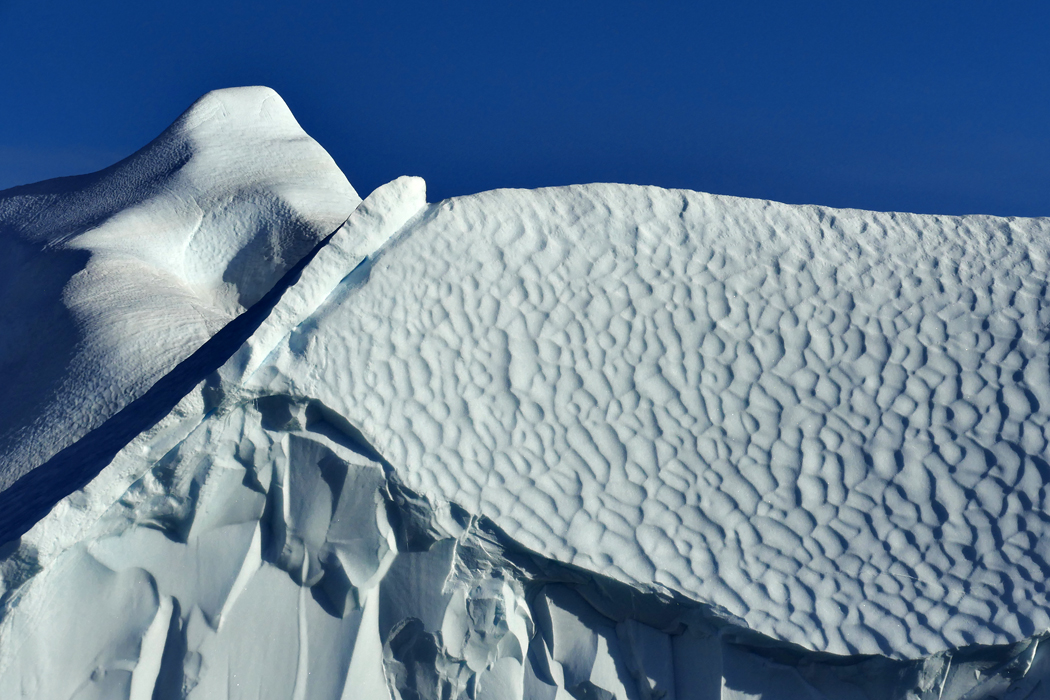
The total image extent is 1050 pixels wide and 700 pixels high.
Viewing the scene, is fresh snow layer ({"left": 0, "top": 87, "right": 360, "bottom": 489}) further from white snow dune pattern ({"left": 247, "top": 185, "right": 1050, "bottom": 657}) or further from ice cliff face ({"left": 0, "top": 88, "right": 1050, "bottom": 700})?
white snow dune pattern ({"left": 247, "top": 185, "right": 1050, "bottom": 657})

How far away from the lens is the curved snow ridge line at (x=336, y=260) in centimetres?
204

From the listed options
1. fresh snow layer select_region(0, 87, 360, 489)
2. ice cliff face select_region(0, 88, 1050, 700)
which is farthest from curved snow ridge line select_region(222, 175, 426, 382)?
fresh snow layer select_region(0, 87, 360, 489)

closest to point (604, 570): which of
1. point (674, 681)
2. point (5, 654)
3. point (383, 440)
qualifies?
point (674, 681)

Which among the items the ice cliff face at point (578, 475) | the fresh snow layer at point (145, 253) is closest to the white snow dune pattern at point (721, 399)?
the ice cliff face at point (578, 475)

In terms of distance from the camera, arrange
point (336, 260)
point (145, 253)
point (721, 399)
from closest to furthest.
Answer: point (336, 260) < point (721, 399) < point (145, 253)

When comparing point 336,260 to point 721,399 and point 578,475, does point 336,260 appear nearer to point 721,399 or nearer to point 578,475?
point 578,475

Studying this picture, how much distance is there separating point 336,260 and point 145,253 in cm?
238

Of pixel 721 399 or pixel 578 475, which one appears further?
pixel 721 399

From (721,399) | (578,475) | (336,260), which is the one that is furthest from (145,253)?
(721,399)

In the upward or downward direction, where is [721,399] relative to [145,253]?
downward

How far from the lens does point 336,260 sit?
87.4 inches

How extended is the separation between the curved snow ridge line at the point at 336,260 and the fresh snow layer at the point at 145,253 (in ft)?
4.46

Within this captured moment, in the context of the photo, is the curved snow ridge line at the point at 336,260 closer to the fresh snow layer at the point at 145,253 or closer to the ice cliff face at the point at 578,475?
the ice cliff face at the point at 578,475

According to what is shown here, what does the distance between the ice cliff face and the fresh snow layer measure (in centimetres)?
108
